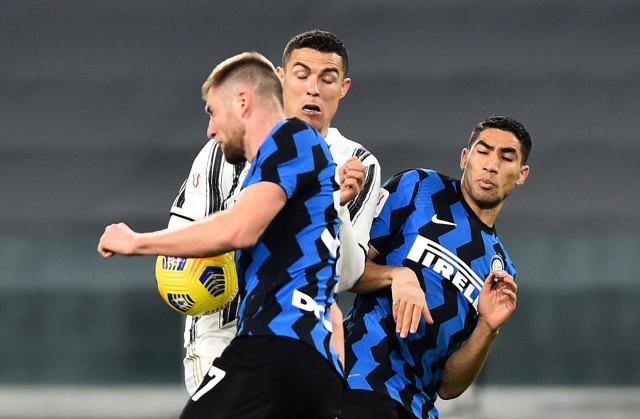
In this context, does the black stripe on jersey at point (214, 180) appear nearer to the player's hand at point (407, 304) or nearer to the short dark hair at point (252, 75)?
the short dark hair at point (252, 75)

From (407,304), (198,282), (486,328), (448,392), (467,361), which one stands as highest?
(198,282)

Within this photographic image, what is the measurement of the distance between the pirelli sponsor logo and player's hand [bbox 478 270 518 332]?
0.05 metres

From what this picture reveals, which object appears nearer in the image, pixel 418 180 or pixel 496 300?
pixel 496 300

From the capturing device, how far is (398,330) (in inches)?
133

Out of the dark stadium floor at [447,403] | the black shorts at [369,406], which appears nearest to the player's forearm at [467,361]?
the black shorts at [369,406]

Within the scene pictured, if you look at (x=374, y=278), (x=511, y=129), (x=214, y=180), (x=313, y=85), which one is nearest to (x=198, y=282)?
(x=214, y=180)

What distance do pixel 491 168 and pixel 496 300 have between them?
1.41ft

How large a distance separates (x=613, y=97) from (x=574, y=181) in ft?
1.68

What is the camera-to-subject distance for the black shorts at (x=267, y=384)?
2656mm

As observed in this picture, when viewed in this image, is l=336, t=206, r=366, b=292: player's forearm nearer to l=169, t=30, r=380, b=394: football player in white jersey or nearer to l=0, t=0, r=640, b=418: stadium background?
l=169, t=30, r=380, b=394: football player in white jersey

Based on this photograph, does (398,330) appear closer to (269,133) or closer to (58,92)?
(269,133)

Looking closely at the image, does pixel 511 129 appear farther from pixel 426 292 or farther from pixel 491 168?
pixel 426 292

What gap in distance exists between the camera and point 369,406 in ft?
11.6

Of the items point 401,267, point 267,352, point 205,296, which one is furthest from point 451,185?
point 267,352
